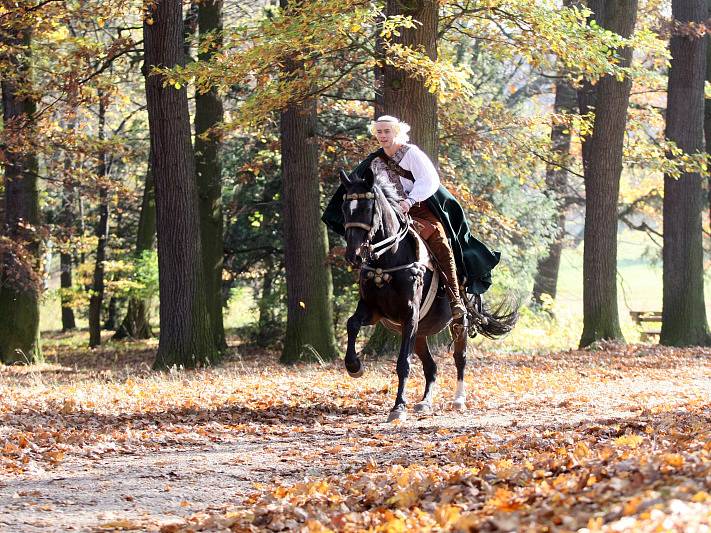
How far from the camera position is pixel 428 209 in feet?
39.2

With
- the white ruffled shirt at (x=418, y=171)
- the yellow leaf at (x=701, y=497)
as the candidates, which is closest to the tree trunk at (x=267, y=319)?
the white ruffled shirt at (x=418, y=171)

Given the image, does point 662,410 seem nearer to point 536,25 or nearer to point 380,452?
point 380,452

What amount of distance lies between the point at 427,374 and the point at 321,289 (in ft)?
24.3

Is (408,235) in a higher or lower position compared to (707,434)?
higher

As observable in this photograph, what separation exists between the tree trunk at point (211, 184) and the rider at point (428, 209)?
32.3ft

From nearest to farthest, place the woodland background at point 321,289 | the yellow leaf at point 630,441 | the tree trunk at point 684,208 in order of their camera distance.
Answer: the woodland background at point 321,289, the yellow leaf at point 630,441, the tree trunk at point 684,208

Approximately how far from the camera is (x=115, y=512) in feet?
22.4

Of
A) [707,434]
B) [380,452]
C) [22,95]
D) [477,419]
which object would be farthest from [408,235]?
[22,95]

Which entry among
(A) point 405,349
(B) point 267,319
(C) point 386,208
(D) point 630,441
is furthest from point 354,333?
(B) point 267,319

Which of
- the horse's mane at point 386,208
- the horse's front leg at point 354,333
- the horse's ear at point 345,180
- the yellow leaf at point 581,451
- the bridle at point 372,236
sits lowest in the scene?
the yellow leaf at point 581,451

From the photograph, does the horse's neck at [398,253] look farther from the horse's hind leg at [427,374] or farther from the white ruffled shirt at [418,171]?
the horse's hind leg at [427,374]

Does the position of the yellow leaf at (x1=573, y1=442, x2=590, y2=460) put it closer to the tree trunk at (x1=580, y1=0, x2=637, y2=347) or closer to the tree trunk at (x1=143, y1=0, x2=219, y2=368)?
the tree trunk at (x1=143, y1=0, x2=219, y2=368)

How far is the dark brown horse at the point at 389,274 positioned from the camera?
10141 mm

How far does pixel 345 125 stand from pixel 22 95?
23.5ft
